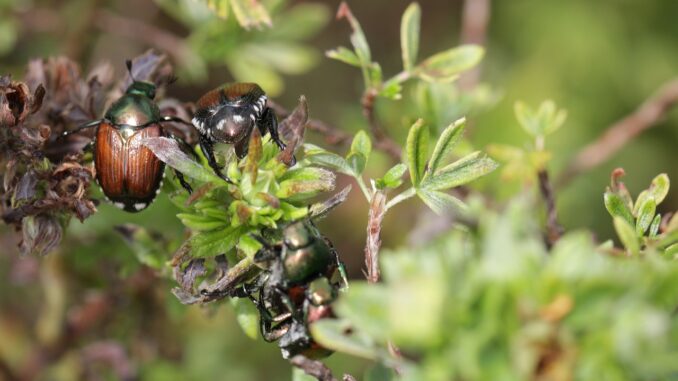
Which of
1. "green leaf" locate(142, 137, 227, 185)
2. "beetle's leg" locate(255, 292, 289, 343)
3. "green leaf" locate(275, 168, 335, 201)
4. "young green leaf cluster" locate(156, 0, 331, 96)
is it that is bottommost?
"young green leaf cluster" locate(156, 0, 331, 96)

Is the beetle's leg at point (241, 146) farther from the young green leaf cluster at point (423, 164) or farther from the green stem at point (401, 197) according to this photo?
the green stem at point (401, 197)

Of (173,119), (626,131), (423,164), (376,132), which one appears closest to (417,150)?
(423,164)

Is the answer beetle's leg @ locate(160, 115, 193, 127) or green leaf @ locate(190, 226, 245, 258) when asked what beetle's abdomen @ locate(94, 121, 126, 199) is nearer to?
beetle's leg @ locate(160, 115, 193, 127)

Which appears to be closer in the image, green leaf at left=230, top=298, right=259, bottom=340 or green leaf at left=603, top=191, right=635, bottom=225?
green leaf at left=603, top=191, right=635, bottom=225

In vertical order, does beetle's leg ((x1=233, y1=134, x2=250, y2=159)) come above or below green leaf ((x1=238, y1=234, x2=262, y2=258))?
above

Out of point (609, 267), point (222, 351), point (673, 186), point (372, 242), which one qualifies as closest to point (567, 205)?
point (673, 186)

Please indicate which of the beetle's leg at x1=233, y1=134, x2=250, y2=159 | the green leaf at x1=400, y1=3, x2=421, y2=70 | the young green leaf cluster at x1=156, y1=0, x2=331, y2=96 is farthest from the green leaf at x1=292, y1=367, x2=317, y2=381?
the young green leaf cluster at x1=156, y1=0, x2=331, y2=96

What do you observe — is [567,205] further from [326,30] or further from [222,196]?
[222,196]

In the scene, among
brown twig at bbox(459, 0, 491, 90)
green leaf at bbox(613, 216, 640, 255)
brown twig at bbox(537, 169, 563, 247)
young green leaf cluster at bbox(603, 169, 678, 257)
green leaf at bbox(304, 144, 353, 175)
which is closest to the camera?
green leaf at bbox(613, 216, 640, 255)
